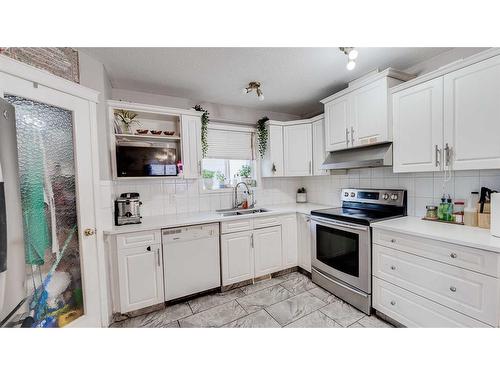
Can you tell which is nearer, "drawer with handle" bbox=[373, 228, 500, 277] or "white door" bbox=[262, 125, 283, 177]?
"drawer with handle" bbox=[373, 228, 500, 277]

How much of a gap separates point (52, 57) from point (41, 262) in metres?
1.48

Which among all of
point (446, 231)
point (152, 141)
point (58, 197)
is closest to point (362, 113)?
point (446, 231)

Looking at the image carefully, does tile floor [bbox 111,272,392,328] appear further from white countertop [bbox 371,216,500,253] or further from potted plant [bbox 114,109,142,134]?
potted plant [bbox 114,109,142,134]

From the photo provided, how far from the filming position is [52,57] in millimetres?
1514

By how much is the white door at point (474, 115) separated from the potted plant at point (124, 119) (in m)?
2.99

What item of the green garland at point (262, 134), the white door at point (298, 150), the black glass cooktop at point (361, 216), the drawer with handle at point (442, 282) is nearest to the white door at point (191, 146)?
the green garland at point (262, 134)

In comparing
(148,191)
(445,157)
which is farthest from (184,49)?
(445,157)

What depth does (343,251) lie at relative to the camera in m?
2.20

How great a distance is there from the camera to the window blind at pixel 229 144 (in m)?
3.03

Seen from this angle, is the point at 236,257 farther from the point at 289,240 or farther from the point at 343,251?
the point at 343,251

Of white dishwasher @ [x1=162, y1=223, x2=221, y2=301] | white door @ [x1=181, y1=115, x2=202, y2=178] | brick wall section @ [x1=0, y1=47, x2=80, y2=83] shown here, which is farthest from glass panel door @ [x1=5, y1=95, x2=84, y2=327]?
white door @ [x1=181, y1=115, x2=202, y2=178]

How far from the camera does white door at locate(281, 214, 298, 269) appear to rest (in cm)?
283

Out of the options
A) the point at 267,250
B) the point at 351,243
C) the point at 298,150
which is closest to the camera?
the point at 351,243

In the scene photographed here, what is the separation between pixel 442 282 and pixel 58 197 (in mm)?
2919
